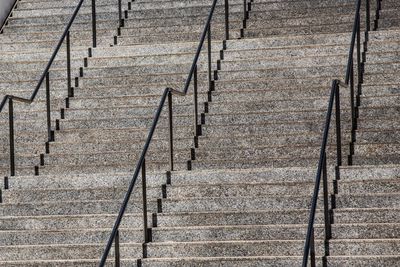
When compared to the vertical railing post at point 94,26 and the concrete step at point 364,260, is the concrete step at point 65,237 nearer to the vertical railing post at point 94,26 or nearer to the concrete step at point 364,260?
the concrete step at point 364,260

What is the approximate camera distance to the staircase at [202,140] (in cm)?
1081

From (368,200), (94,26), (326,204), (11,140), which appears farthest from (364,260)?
(94,26)

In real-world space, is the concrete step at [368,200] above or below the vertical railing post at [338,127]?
below

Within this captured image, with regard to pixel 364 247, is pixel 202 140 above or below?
above

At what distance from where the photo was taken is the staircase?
1081 centimetres

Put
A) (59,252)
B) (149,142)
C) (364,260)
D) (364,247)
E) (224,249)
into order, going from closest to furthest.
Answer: (364,260) → (364,247) → (224,249) → (59,252) → (149,142)

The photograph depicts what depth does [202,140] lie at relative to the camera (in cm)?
1271

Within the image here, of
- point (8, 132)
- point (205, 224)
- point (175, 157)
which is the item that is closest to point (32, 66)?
point (8, 132)

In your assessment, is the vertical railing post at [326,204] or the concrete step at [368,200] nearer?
the vertical railing post at [326,204]

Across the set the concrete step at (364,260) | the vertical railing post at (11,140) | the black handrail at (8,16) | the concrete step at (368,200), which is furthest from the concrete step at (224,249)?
the black handrail at (8,16)

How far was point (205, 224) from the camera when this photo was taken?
1114 cm

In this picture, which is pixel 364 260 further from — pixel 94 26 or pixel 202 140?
pixel 94 26

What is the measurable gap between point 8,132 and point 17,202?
1.70 meters

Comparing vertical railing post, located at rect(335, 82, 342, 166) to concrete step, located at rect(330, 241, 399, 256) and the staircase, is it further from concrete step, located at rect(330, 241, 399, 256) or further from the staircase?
concrete step, located at rect(330, 241, 399, 256)
